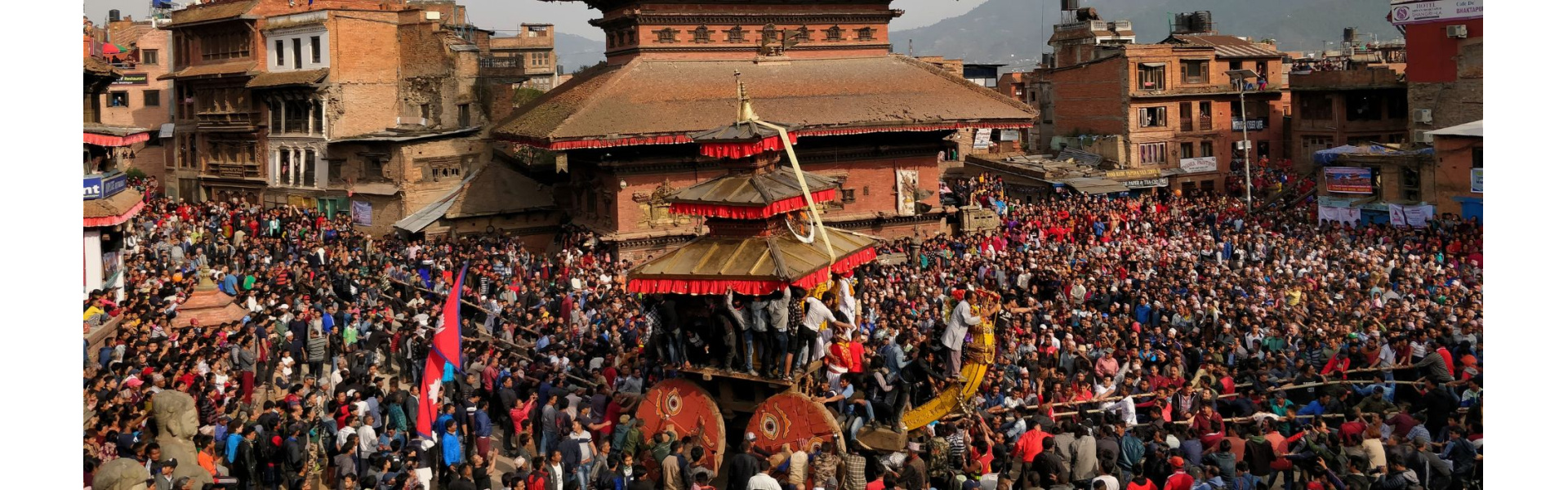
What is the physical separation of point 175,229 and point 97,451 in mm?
23940

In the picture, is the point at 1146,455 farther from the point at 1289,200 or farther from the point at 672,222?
the point at 1289,200

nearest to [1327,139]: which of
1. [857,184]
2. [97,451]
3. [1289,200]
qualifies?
[1289,200]

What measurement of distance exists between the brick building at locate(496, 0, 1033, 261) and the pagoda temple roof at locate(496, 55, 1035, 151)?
0.06m

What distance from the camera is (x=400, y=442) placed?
17125 millimetres

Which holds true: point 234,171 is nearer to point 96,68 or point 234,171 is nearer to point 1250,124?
point 96,68

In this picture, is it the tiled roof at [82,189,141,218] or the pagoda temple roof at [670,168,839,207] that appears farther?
the tiled roof at [82,189,141,218]

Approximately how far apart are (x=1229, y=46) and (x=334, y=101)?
36119 mm

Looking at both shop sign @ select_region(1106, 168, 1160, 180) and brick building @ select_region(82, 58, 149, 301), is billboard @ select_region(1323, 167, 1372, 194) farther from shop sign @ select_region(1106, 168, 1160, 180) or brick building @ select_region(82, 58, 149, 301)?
brick building @ select_region(82, 58, 149, 301)

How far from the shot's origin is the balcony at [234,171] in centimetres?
5053

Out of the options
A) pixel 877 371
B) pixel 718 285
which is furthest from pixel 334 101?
pixel 877 371

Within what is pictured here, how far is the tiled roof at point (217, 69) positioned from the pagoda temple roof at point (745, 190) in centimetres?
3619

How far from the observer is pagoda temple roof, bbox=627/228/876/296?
1656 cm

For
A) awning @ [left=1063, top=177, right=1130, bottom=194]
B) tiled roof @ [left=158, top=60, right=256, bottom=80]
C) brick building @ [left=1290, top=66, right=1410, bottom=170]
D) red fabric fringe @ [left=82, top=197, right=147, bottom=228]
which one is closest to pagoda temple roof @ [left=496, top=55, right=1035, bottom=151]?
awning @ [left=1063, top=177, right=1130, bottom=194]

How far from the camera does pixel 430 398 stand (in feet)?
58.7
